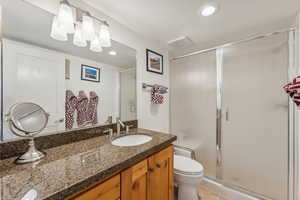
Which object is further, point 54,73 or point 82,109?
point 82,109

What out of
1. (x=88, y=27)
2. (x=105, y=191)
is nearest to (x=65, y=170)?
(x=105, y=191)

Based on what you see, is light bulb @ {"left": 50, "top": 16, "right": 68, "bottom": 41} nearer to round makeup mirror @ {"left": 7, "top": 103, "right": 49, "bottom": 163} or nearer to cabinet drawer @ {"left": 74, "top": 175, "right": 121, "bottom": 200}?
round makeup mirror @ {"left": 7, "top": 103, "right": 49, "bottom": 163}

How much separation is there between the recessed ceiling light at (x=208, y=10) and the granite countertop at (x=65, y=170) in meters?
1.36

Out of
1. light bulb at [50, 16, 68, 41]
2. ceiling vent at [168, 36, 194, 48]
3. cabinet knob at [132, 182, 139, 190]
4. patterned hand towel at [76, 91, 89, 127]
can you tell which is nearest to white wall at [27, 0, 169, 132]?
ceiling vent at [168, 36, 194, 48]

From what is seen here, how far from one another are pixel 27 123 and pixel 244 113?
2.09 metres

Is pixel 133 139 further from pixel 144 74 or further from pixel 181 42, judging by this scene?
pixel 181 42

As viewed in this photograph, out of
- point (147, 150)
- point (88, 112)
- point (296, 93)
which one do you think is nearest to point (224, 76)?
point (296, 93)

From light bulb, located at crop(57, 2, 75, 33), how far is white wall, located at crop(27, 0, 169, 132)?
179 mm

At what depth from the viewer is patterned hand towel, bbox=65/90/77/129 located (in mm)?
1088

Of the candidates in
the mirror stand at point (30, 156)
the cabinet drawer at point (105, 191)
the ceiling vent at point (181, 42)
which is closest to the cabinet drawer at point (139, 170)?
the cabinet drawer at point (105, 191)

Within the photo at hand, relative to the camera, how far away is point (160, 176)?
1.06 m

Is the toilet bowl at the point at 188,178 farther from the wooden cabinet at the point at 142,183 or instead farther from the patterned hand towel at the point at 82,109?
the patterned hand towel at the point at 82,109

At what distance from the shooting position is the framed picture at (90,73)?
3.93 feet

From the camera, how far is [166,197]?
1.13 meters
